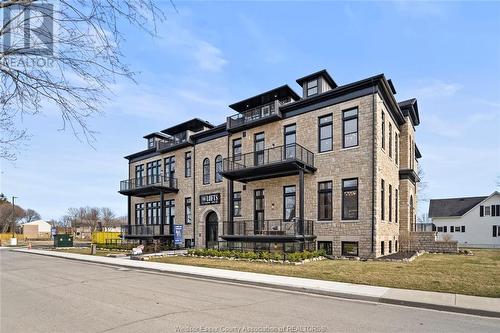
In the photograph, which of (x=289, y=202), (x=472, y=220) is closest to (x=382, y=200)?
(x=289, y=202)

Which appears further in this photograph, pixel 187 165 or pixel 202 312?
pixel 187 165

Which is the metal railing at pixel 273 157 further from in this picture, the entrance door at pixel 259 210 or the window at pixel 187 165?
the window at pixel 187 165

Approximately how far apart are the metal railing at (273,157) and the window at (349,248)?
16.4 feet

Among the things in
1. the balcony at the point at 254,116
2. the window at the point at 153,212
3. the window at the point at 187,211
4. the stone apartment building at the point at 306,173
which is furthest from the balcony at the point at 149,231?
the balcony at the point at 254,116

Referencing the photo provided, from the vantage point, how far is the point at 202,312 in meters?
7.77

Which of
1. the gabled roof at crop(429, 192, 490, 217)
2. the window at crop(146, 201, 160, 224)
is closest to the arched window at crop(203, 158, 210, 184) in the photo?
the window at crop(146, 201, 160, 224)

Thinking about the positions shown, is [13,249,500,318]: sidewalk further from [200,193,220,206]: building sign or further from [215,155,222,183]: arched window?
[215,155,222,183]: arched window

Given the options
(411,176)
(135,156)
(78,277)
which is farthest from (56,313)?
(135,156)

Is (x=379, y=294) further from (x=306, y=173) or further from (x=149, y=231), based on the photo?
(x=149, y=231)

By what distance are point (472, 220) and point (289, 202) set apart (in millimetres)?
43666

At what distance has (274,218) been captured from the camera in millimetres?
24234

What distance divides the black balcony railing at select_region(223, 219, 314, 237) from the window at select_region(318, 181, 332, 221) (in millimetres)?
830

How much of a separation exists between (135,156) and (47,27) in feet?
117

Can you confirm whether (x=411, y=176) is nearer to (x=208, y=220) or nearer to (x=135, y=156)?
(x=208, y=220)
